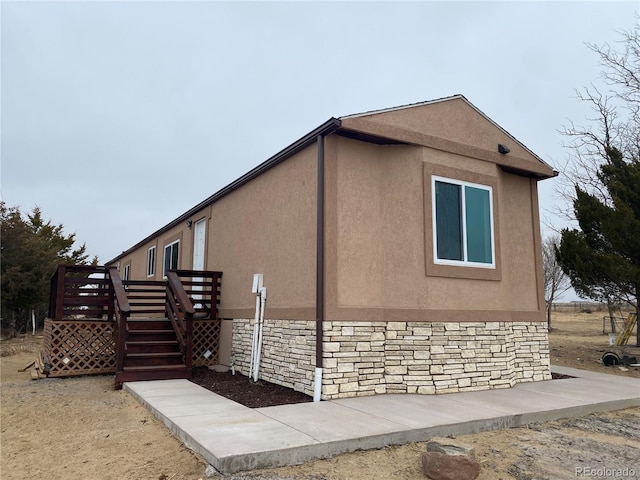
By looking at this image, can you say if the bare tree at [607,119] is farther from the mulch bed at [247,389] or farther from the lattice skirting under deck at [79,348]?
the lattice skirting under deck at [79,348]

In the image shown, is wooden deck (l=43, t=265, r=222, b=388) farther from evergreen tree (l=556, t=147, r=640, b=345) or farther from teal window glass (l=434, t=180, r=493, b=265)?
evergreen tree (l=556, t=147, r=640, b=345)

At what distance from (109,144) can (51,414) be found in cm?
1583

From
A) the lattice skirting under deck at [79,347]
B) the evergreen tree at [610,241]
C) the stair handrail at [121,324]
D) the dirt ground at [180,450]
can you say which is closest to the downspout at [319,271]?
the dirt ground at [180,450]

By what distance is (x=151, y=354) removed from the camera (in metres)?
8.05

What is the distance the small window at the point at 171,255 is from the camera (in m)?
13.9

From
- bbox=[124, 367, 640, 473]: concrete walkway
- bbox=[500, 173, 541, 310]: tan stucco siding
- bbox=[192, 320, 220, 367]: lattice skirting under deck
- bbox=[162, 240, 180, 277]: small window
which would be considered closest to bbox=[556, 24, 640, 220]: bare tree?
bbox=[500, 173, 541, 310]: tan stucco siding

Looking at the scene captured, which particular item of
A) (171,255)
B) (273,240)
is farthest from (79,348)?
(171,255)

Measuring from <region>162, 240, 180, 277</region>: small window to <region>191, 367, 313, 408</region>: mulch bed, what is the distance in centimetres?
589

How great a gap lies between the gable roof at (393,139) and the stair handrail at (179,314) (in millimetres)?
2535

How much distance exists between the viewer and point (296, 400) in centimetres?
629

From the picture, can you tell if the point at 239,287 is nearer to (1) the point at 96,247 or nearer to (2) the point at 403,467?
(2) the point at 403,467

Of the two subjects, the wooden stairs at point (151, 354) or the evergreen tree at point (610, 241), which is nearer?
the wooden stairs at point (151, 354)

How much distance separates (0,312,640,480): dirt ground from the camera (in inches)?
148

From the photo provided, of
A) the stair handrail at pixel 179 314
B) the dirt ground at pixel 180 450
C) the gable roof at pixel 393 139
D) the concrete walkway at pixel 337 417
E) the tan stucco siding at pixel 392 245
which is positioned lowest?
the dirt ground at pixel 180 450
